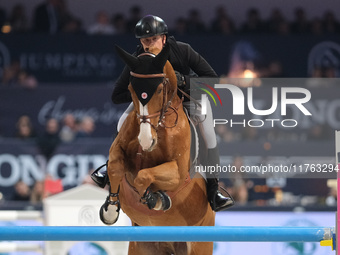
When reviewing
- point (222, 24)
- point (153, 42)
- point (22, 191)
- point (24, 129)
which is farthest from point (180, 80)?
point (222, 24)

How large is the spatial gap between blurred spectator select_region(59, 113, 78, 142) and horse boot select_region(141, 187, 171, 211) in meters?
5.30

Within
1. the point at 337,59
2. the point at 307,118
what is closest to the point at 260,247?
the point at 307,118

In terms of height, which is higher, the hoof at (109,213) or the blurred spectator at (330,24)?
the blurred spectator at (330,24)

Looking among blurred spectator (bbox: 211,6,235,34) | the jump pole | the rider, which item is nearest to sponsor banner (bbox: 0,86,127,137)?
blurred spectator (bbox: 211,6,235,34)

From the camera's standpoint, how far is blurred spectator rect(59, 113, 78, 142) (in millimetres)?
10023

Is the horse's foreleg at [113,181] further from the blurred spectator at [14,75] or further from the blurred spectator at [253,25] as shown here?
the blurred spectator at [253,25]

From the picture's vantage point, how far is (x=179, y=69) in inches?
199

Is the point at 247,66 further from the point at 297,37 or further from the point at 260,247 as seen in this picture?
the point at 260,247

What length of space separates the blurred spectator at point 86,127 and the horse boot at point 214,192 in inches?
206

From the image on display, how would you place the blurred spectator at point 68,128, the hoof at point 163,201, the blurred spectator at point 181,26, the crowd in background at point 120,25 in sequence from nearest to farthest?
1. the hoof at point 163,201
2. the blurred spectator at point 68,128
3. the crowd in background at point 120,25
4. the blurred spectator at point 181,26

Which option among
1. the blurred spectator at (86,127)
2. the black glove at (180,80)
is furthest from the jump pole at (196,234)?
the blurred spectator at (86,127)

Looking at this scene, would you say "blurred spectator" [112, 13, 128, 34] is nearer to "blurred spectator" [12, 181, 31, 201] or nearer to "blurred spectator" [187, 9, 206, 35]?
"blurred spectator" [187, 9, 206, 35]

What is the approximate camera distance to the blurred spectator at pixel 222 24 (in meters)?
A: 12.3

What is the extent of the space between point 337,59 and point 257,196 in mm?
3705
